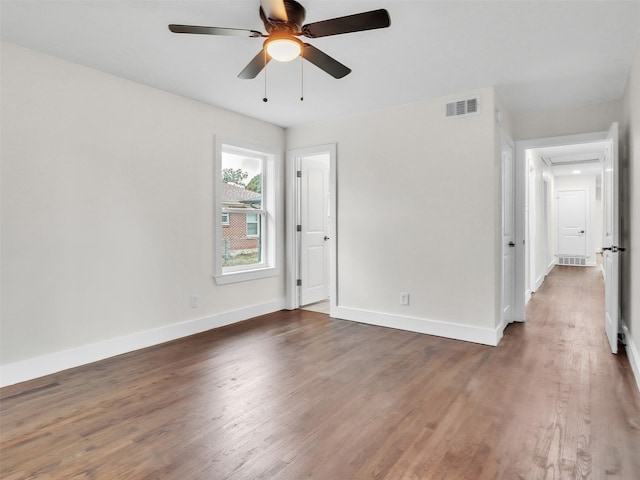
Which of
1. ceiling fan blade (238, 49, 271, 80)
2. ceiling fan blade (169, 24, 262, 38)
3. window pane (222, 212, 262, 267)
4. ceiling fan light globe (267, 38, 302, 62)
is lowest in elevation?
window pane (222, 212, 262, 267)

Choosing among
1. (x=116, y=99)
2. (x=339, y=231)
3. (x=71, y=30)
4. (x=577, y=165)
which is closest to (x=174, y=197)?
(x=116, y=99)

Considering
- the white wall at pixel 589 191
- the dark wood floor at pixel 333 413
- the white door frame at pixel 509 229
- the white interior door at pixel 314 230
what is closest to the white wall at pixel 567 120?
the white door frame at pixel 509 229

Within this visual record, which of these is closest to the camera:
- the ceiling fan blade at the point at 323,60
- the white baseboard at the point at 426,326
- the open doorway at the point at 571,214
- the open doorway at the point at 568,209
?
the ceiling fan blade at the point at 323,60

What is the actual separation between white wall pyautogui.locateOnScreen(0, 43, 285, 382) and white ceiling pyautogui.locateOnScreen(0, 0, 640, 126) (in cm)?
27

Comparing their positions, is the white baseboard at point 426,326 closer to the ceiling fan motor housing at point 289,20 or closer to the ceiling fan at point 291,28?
the ceiling fan at point 291,28

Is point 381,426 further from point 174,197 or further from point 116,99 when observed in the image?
point 116,99

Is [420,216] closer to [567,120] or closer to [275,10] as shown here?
[567,120]

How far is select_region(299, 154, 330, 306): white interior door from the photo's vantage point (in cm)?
533

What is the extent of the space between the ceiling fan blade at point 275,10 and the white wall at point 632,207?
8.55 ft

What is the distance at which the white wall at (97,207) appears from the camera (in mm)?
2812

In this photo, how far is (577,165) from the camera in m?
8.38

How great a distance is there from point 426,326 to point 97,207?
134 inches

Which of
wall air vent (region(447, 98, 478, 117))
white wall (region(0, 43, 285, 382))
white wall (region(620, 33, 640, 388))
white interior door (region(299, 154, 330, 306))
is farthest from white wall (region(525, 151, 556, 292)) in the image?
white wall (region(0, 43, 285, 382))

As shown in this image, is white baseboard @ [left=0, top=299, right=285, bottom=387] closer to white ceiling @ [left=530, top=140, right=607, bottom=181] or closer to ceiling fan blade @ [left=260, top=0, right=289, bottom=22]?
ceiling fan blade @ [left=260, top=0, right=289, bottom=22]
